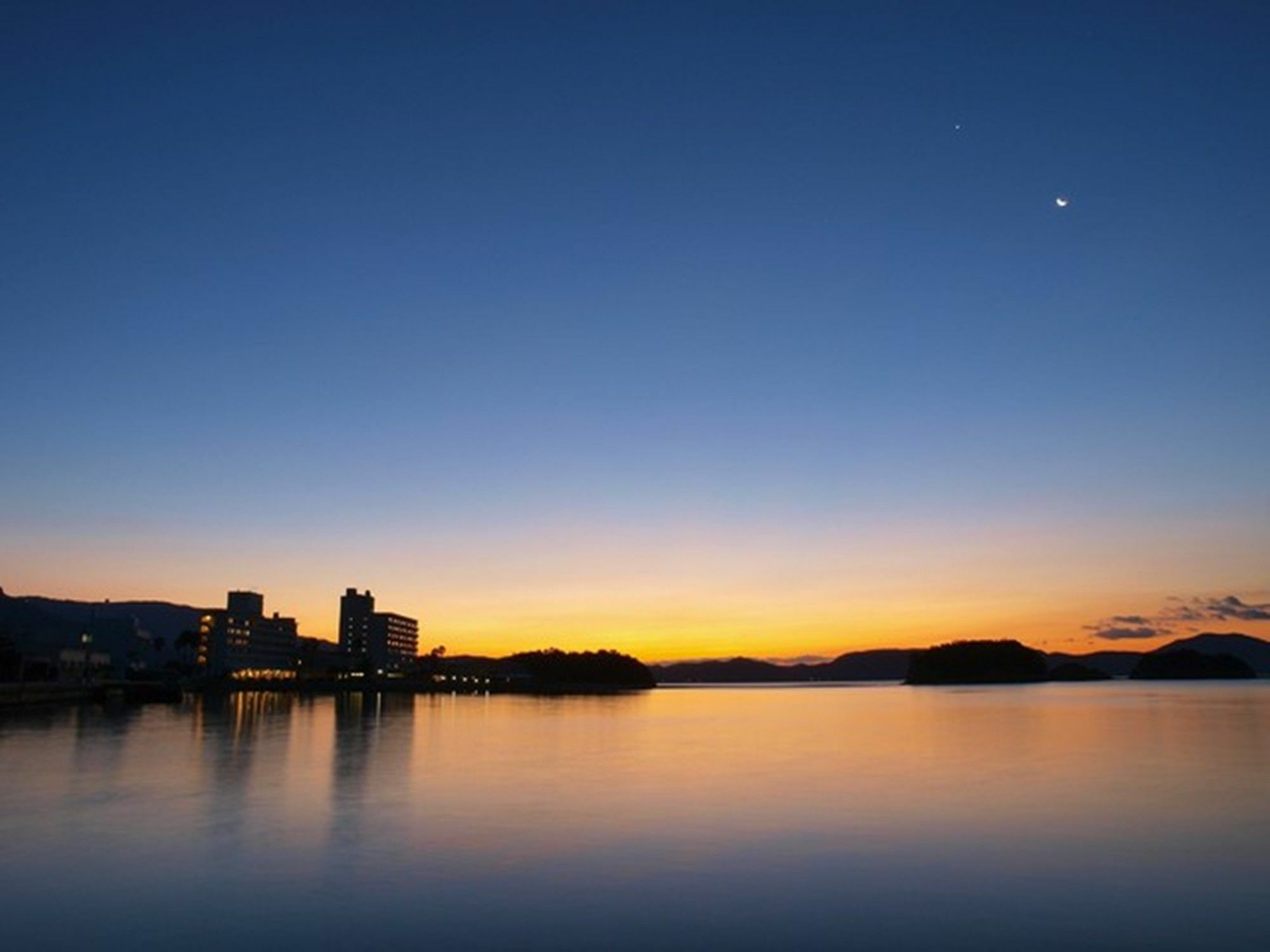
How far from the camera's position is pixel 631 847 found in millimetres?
25109

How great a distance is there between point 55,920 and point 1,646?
5439 inches

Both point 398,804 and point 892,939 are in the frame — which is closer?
point 892,939

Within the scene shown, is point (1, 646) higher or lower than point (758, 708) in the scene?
higher

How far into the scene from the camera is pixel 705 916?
1773 centimetres

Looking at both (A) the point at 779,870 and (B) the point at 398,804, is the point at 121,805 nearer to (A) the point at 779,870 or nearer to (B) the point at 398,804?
(B) the point at 398,804

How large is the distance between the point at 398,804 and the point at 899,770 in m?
23.5

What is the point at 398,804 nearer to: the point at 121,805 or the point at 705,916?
the point at 121,805

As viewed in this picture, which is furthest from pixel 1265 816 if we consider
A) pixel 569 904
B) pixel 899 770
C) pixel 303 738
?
pixel 303 738

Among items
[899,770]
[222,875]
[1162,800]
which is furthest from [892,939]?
[899,770]

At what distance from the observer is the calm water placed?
17109 millimetres

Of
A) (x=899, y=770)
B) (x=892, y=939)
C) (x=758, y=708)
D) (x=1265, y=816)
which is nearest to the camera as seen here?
(x=892, y=939)

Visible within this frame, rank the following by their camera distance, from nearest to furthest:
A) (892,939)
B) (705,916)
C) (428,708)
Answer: (892,939) < (705,916) < (428,708)

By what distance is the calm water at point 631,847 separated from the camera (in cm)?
1711

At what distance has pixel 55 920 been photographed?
17.3 meters
